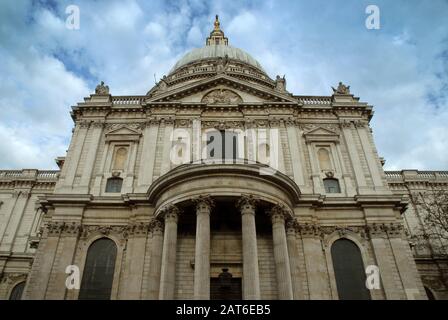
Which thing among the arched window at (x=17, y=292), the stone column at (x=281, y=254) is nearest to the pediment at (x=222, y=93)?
the stone column at (x=281, y=254)

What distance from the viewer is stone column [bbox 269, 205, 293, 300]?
18.9 m

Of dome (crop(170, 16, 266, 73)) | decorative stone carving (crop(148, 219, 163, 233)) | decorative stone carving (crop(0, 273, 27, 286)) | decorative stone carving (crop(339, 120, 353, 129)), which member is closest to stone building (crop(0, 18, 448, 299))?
decorative stone carving (crop(148, 219, 163, 233))

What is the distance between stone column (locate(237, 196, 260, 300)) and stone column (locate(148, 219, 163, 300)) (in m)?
5.06

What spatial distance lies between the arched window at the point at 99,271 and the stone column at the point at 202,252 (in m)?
6.29

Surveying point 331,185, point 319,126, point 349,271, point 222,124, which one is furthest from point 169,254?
point 319,126

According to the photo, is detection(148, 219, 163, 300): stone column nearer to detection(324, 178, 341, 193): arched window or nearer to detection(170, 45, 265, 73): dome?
detection(324, 178, 341, 193): arched window

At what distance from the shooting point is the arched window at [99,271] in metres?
21.3

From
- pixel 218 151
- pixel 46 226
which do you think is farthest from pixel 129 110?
pixel 46 226

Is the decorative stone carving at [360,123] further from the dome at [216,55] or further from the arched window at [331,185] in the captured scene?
the dome at [216,55]

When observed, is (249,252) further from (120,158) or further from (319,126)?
(319,126)

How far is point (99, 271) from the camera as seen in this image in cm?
2205

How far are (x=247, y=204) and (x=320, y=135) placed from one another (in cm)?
1090

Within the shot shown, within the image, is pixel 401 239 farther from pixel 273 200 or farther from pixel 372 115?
pixel 372 115
